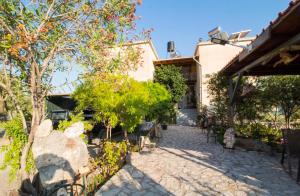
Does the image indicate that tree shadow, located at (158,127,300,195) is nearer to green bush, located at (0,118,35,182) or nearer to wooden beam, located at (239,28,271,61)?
wooden beam, located at (239,28,271,61)

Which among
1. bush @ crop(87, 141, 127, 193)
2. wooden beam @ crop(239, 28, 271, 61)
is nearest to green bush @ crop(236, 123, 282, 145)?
wooden beam @ crop(239, 28, 271, 61)

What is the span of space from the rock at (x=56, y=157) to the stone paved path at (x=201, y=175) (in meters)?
0.95

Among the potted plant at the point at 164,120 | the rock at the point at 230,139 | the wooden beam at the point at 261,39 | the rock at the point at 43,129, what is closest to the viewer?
the wooden beam at the point at 261,39

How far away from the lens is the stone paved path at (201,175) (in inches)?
198

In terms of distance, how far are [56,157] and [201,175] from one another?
3.63m

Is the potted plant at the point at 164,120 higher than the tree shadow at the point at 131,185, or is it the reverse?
the potted plant at the point at 164,120

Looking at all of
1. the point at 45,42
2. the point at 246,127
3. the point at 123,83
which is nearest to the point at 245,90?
the point at 246,127

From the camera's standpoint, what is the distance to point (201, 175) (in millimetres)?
6035

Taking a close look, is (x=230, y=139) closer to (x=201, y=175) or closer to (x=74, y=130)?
(x=201, y=175)

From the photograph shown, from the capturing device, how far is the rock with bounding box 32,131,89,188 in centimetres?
517

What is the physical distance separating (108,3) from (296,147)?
602cm

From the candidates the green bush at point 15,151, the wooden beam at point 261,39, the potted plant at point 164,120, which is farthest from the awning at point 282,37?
the potted plant at point 164,120

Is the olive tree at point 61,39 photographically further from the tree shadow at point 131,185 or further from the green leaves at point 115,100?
the tree shadow at point 131,185

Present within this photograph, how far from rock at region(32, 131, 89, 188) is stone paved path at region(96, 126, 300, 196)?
3.10 ft
